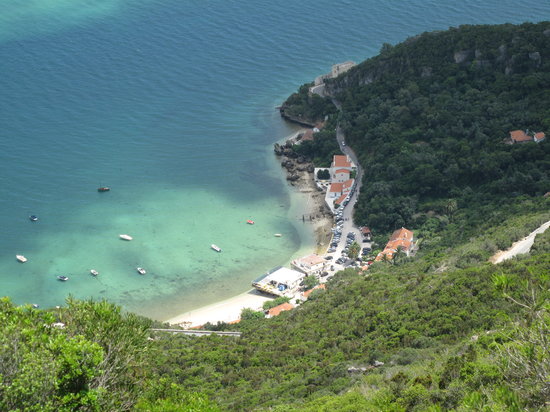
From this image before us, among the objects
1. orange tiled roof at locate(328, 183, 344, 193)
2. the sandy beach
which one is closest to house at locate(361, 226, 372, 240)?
orange tiled roof at locate(328, 183, 344, 193)

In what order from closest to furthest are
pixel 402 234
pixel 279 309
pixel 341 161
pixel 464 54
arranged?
pixel 279 309 → pixel 402 234 → pixel 341 161 → pixel 464 54

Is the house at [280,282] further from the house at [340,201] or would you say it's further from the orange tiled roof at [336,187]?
the orange tiled roof at [336,187]

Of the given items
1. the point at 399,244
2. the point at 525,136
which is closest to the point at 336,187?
the point at 399,244

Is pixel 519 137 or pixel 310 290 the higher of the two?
pixel 519 137

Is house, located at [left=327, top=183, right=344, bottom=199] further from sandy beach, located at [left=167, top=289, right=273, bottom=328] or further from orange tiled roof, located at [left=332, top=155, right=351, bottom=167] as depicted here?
sandy beach, located at [left=167, top=289, right=273, bottom=328]

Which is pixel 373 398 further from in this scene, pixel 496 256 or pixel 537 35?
pixel 537 35

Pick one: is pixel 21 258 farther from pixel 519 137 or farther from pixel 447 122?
pixel 519 137

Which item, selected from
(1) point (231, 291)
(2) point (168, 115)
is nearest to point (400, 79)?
(2) point (168, 115)
